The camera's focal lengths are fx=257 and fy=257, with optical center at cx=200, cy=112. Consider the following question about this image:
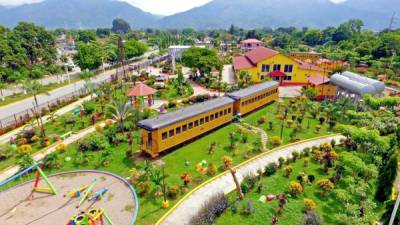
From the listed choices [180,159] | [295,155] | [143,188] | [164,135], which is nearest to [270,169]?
[295,155]

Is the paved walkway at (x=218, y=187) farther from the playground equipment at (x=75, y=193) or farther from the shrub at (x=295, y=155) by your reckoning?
the playground equipment at (x=75, y=193)

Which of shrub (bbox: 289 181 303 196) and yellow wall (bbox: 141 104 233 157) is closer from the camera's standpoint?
shrub (bbox: 289 181 303 196)

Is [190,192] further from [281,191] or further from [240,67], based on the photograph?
[240,67]

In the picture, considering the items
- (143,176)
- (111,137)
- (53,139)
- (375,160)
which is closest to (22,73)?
(53,139)

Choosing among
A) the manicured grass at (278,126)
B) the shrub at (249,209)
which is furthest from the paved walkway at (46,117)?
the shrub at (249,209)

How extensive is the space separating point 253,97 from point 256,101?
1.15 m

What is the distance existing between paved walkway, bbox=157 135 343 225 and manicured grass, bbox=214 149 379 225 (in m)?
1.39

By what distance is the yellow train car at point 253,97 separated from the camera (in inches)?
1224

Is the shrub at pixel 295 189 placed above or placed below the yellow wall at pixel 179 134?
below

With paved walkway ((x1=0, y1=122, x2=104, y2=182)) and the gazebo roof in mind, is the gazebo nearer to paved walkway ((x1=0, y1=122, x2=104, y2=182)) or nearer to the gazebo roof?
the gazebo roof

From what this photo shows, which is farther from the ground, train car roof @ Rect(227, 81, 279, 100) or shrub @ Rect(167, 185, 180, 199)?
train car roof @ Rect(227, 81, 279, 100)

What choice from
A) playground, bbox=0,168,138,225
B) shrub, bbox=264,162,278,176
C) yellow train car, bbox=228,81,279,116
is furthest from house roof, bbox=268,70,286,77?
playground, bbox=0,168,138,225

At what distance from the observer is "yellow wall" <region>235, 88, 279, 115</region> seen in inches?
1233

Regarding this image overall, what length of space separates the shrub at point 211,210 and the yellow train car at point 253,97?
15.7 metres
